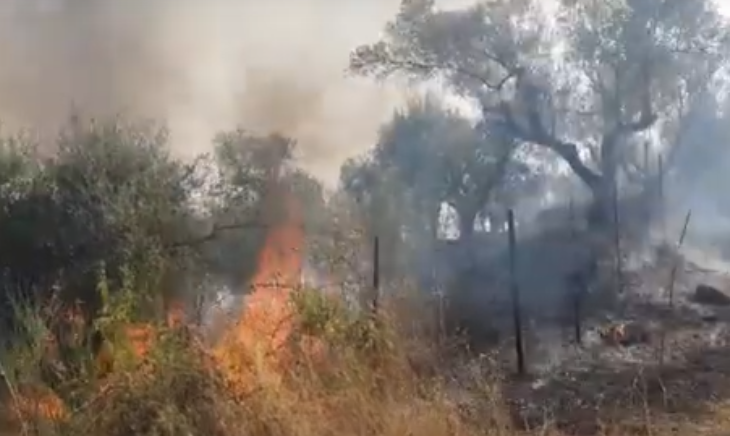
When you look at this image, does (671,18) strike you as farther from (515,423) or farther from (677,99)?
(515,423)

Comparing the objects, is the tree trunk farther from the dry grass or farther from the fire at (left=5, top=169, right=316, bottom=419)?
the dry grass

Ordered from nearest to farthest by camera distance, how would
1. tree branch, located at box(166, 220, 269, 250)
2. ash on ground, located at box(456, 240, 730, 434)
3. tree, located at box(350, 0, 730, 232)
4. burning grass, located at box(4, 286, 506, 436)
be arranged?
burning grass, located at box(4, 286, 506, 436) → ash on ground, located at box(456, 240, 730, 434) → tree branch, located at box(166, 220, 269, 250) → tree, located at box(350, 0, 730, 232)

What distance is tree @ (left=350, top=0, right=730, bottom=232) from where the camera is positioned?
20.8 m

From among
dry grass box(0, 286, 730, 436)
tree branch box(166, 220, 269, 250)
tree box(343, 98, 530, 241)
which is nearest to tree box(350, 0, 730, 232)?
tree box(343, 98, 530, 241)

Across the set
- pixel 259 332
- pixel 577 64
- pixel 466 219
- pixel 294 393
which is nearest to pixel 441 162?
pixel 466 219

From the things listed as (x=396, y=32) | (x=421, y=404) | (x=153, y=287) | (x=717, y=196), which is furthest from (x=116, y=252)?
(x=717, y=196)

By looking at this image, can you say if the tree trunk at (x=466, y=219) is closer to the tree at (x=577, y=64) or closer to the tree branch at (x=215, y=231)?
the tree at (x=577, y=64)

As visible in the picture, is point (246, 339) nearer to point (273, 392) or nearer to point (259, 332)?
point (259, 332)

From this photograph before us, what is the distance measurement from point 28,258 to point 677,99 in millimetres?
14468

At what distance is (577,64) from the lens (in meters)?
21.7

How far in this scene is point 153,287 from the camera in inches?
339

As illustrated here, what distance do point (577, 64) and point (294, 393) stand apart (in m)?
16.4

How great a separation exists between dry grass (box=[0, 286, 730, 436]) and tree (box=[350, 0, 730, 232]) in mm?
14000

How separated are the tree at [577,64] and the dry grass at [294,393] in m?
14.0
